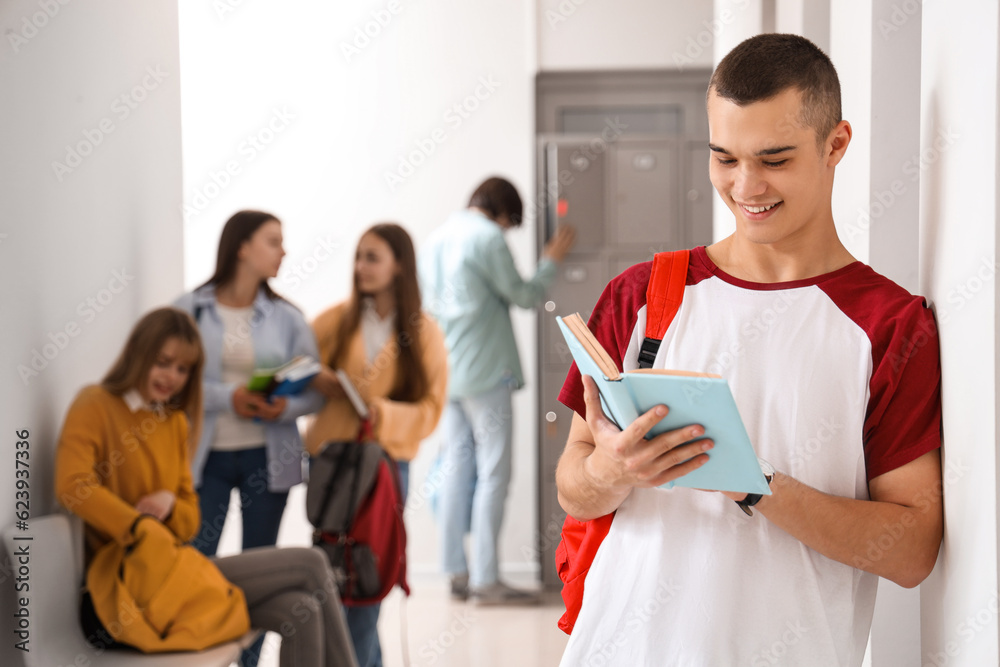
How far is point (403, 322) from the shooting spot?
262cm

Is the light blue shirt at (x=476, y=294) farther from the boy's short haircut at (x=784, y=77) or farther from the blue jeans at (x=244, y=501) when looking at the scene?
the boy's short haircut at (x=784, y=77)

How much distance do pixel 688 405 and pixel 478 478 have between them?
106 inches

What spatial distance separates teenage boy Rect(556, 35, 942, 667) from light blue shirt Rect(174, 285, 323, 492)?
1.60m

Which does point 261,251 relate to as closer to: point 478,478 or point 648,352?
point 478,478

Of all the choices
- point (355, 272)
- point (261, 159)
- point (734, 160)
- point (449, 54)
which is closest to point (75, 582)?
point (355, 272)

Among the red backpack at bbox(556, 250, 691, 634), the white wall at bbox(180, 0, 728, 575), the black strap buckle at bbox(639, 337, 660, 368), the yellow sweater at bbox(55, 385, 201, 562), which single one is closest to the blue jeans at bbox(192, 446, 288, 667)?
the yellow sweater at bbox(55, 385, 201, 562)

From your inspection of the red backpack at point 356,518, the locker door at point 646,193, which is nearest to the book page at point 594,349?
the red backpack at point 356,518

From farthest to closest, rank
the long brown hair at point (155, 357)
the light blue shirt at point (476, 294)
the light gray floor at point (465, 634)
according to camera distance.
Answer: the light blue shirt at point (476, 294)
the light gray floor at point (465, 634)
the long brown hair at point (155, 357)

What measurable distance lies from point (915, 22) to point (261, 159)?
2996 millimetres

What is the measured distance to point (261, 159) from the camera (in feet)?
12.2

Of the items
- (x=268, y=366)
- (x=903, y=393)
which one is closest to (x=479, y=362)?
(x=268, y=366)

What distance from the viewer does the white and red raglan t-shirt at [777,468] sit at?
88 centimetres

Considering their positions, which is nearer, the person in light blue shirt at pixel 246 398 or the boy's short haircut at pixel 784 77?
the boy's short haircut at pixel 784 77

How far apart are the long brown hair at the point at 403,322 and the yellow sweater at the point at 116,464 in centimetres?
66
